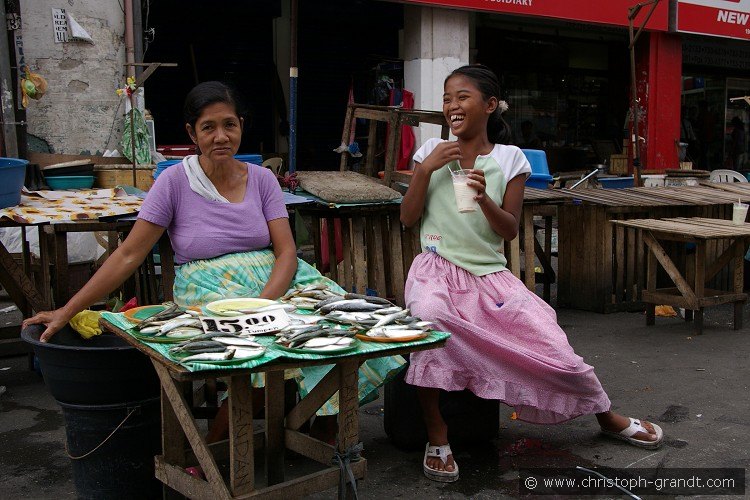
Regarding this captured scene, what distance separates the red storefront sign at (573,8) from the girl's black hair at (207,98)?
23.0ft

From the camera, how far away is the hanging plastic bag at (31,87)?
688 centimetres

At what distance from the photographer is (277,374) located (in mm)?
2885

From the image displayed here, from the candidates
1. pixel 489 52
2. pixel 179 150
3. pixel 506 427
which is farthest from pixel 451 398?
pixel 489 52

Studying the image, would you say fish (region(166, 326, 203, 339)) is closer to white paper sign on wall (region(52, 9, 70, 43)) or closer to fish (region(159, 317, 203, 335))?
fish (region(159, 317, 203, 335))

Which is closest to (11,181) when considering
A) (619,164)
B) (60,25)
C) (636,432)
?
(636,432)

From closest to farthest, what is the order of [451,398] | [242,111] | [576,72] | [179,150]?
[242,111] → [451,398] → [179,150] → [576,72]

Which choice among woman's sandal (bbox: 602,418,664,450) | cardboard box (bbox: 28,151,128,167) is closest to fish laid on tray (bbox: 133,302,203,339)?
woman's sandal (bbox: 602,418,664,450)

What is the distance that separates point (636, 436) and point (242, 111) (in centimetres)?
233

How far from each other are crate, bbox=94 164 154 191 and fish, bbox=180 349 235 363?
468cm

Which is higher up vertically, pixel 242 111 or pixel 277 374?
pixel 242 111

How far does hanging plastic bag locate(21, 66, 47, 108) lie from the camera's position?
688 centimetres

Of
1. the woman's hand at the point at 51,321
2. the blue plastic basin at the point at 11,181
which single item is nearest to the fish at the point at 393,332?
the woman's hand at the point at 51,321

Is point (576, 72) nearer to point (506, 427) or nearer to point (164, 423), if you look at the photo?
point (506, 427)

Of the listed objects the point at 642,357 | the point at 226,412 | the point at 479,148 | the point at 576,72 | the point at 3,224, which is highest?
the point at 576,72
